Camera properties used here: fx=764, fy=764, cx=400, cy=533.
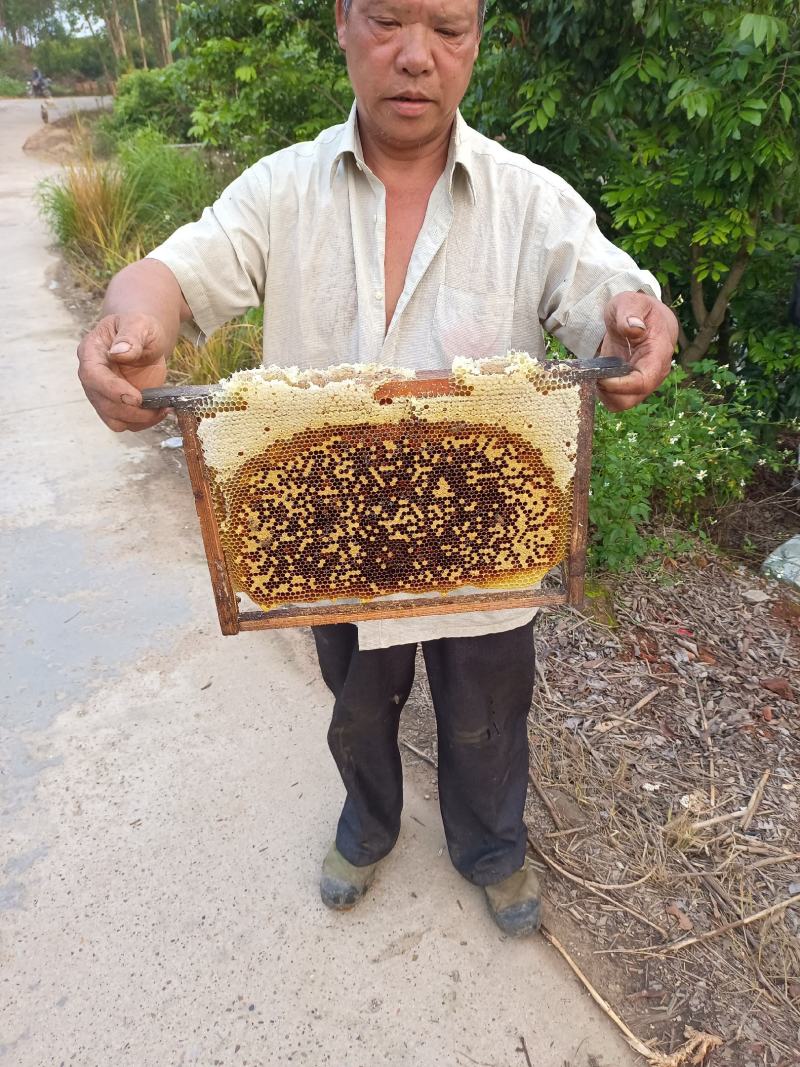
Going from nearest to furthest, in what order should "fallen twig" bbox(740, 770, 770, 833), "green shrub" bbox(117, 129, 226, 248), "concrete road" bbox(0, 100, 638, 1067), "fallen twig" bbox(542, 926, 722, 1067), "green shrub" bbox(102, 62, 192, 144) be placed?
1. "fallen twig" bbox(542, 926, 722, 1067)
2. "concrete road" bbox(0, 100, 638, 1067)
3. "fallen twig" bbox(740, 770, 770, 833)
4. "green shrub" bbox(117, 129, 226, 248)
5. "green shrub" bbox(102, 62, 192, 144)

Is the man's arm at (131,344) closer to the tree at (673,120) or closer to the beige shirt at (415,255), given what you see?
the beige shirt at (415,255)

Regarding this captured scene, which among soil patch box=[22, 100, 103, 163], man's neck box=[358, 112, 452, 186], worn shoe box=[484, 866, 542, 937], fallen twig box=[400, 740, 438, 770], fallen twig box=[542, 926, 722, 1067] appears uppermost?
man's neck box=[358, 112, 452, 186]

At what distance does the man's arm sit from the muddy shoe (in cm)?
148

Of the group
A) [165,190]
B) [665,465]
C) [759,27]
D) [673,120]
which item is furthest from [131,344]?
[165,190]

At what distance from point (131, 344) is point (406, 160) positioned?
29.2 inches

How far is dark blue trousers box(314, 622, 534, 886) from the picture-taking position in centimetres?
192

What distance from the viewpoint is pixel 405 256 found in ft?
5.46

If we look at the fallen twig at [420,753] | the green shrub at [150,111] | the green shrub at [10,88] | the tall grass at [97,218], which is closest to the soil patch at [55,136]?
the green shrub at [150,111]

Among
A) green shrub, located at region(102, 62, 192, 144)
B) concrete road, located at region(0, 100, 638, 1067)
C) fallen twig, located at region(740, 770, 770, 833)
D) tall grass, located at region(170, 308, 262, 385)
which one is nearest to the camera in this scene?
concrete road, located at region(0, 100, 638, 1067)

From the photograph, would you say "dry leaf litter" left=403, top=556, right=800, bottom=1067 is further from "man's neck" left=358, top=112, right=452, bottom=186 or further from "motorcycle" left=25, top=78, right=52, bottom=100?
"motorcycle" left=25, top=78, right=52, bottom=100

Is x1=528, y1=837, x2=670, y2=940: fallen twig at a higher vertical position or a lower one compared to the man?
lower

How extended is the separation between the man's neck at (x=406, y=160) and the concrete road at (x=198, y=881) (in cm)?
194

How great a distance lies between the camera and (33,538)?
415 cm

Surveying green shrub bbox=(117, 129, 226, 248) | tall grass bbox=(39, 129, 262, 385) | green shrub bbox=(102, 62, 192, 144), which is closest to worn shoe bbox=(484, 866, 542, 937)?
tall grass bbox=(39, 129, 262, 385)
